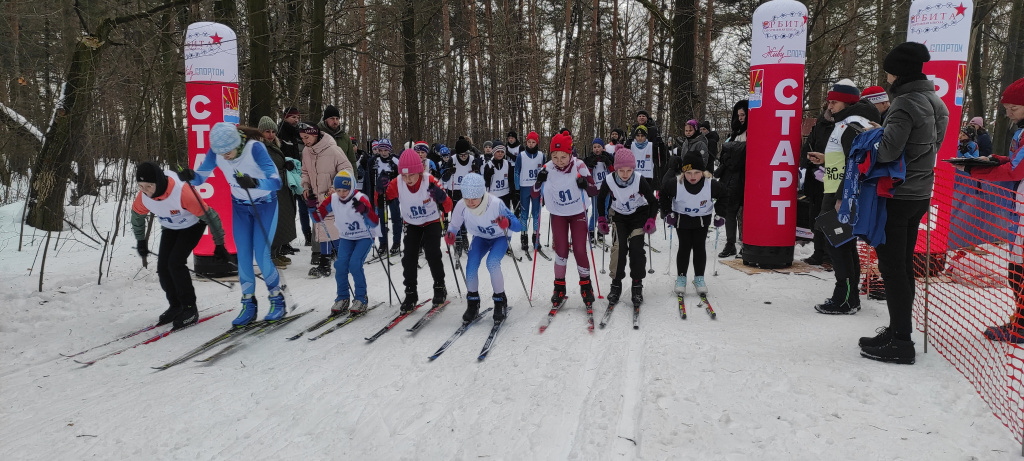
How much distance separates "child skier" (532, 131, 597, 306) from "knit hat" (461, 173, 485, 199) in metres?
1.06

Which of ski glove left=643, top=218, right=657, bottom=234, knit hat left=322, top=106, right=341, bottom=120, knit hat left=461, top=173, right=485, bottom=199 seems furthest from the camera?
knit hat left=322, top=106, right=341, bottom=120

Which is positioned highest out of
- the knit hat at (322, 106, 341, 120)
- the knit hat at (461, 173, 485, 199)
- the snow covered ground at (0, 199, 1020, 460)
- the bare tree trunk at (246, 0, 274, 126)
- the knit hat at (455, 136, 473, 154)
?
the bare tree trunk at (246, 0, 274, 126)

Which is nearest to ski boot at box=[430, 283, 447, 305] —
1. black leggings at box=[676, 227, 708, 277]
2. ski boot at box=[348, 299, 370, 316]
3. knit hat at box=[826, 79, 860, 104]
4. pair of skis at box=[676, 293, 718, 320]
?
ski boot at box=[348, 299, 370, 316]

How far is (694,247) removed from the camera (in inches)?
257

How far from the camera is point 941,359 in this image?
4.15 m

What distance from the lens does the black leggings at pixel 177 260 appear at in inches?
225

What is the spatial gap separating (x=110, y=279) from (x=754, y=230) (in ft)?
28.0

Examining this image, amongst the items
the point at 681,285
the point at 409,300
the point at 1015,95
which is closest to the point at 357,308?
the point at 409,300

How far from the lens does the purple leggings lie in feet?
20.4

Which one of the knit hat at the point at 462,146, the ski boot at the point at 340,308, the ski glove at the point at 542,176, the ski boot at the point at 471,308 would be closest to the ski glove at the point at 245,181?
the ski boot at the point at 340,308

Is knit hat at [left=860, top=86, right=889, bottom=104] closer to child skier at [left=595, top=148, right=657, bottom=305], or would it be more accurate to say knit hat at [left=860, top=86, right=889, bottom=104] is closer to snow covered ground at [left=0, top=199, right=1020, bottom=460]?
snow covered ground at [left=0, top=199, right=1020, bottom=460]

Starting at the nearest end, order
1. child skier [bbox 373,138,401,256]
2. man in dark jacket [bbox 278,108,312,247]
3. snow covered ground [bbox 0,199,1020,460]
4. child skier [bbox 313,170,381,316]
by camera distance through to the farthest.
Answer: snow covered ground [bbox 0,199,1020,460] < child skier [bbox 313,170,381,316] < man in dark jacket [bbox 278,108,312,247] < child skier [bbox 373,138,401,256]

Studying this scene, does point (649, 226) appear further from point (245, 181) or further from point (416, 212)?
A: point (245, 181)

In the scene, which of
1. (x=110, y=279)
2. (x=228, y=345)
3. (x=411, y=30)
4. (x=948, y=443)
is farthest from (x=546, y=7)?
(x=948, y=443)
